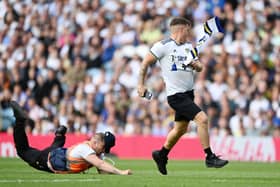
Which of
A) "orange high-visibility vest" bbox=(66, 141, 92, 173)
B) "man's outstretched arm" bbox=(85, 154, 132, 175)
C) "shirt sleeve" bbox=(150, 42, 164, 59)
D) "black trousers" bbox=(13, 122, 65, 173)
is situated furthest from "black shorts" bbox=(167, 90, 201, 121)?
"black trousers" bbox=(13, 122, 65, 173)

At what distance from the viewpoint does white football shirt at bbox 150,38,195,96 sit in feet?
43.3

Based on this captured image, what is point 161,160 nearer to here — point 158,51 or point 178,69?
point 178,69

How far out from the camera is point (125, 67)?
966 inches

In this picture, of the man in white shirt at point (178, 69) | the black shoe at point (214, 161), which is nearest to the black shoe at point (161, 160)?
the man in white shirt at point (178, 69)

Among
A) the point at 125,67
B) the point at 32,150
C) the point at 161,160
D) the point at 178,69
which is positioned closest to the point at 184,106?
the point at 178,69

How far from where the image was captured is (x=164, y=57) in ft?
43.6

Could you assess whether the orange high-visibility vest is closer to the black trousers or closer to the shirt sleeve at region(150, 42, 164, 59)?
the black trousers

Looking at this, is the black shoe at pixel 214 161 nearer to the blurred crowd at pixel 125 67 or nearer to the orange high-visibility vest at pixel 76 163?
the orange high-visibility vest at pixel 76 163

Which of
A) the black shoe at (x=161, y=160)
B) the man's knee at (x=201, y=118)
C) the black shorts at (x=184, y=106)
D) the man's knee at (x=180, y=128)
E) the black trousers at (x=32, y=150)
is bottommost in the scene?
the black shoe at (x=161, y=160)

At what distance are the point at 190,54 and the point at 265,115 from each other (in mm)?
9564

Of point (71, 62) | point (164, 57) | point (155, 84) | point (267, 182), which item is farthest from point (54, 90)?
point (267, 182)

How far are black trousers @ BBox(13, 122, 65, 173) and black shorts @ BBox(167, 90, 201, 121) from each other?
1.87m

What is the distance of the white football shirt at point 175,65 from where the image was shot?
43.3ft

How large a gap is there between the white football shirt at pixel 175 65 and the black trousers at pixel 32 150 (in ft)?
6.48
